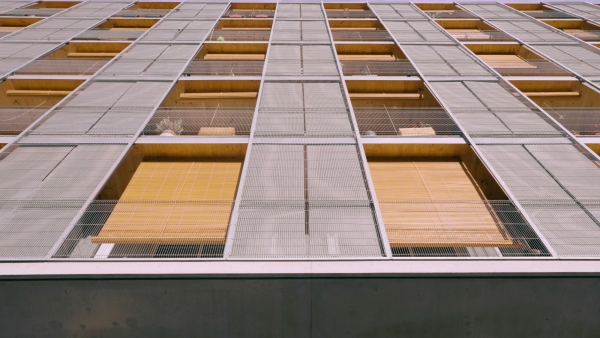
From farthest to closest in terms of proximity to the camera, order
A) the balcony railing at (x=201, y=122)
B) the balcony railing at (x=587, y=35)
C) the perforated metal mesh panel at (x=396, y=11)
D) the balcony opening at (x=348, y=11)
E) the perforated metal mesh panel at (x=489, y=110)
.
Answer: the balcony opening at (x=348, y=11) < the perforated metal mesh panel at (x=396, y=11) < the balcony railing at (x=587, y=35) < the balcony railing at (x=201, y=122) < the perforated metal mesh panel at (x=489, y=110)

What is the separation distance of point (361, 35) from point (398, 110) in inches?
278

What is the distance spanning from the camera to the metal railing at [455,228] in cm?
733

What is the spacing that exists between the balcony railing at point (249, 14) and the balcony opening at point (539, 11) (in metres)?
16.9

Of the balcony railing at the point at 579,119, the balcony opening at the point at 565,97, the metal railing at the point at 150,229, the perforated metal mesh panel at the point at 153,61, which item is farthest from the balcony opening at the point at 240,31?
the balcony railing at the point at 579,119

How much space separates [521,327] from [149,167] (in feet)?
31.2

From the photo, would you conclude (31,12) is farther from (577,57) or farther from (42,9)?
(577,57)

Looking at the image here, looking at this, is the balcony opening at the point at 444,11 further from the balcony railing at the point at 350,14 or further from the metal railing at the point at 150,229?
the metal railing at the point at 150,229

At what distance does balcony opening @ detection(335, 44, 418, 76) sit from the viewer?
1468cm

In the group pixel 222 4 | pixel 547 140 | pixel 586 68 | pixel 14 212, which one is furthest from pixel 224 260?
pixel 222 4

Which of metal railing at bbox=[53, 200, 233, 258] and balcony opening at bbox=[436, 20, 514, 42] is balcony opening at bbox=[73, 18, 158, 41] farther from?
balcony opening at bbox=[436, 20, 514, 42]

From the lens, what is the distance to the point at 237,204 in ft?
25.0

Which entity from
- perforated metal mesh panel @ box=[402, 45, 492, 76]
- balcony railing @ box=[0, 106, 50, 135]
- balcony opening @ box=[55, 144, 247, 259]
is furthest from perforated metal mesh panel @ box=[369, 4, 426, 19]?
balcony railing @ box=[0, 106, 50, 135]

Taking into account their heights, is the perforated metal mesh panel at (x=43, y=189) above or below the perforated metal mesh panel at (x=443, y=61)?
below

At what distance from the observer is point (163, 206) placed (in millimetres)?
8367
